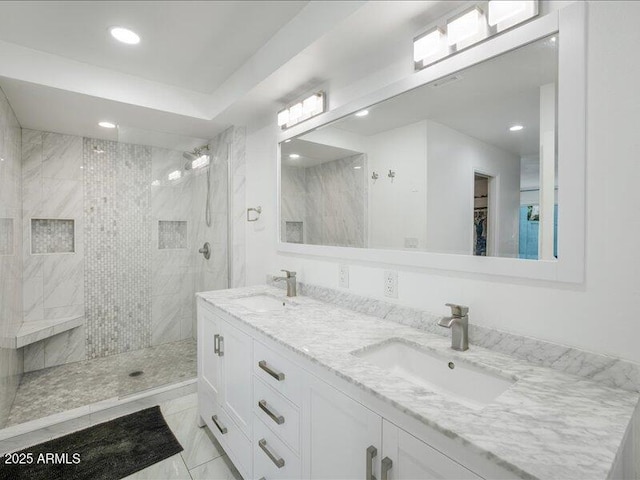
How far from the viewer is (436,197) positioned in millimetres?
1456

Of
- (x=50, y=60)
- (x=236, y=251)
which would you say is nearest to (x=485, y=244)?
(x=236, y=251)

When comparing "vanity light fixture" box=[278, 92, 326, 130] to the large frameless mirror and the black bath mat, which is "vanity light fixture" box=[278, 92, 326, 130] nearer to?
the large frameless mirror

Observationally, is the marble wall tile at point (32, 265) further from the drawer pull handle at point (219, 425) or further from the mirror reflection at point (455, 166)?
the mirror reflection at point (455, 166)

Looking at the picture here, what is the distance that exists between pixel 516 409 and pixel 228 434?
1.54m

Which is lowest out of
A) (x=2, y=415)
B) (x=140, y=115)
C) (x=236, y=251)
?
(x=2, y=415)

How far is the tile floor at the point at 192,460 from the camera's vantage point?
1.78 metres

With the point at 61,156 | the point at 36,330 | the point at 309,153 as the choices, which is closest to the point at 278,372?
the point at 309,153

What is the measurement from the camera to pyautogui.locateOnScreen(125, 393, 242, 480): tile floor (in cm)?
178

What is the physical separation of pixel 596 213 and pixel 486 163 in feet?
1.49

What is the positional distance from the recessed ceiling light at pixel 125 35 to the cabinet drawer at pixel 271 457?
2174 mm

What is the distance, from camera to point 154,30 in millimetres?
1812

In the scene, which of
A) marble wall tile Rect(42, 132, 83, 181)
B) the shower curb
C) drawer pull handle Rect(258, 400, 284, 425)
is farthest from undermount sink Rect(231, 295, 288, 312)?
marble wall tile Rect(42, 132, 83, 181)

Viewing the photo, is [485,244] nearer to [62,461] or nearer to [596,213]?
[596,213]

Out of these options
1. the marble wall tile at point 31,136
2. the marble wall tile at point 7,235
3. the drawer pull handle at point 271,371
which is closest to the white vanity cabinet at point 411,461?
the drawer pull handle at point 271,371
